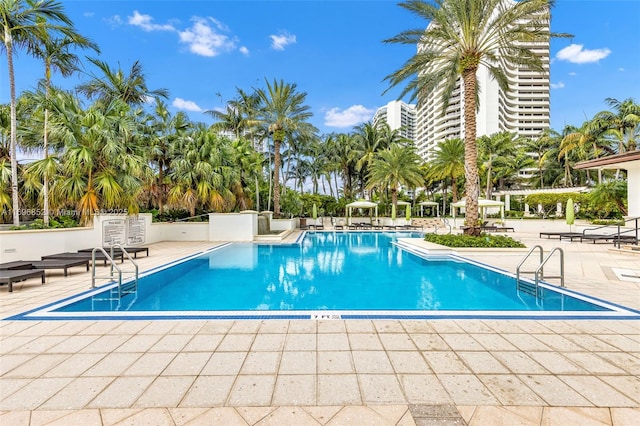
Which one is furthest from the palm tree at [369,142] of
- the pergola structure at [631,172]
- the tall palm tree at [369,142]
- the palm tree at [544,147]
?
the palm tree at [544,147]

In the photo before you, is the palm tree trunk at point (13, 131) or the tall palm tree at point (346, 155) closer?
the palm tree trunk at point (13, 131)

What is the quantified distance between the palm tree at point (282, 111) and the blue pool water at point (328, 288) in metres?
11.7

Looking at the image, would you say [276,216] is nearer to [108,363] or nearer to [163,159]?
[163,159]

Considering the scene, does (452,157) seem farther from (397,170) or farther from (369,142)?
(369,142)

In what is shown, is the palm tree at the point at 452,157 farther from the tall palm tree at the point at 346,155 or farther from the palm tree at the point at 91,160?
the palm tree at the point at 91,160

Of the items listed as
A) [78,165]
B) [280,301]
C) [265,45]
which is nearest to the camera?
[280,301]

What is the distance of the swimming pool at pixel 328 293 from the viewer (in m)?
4.84

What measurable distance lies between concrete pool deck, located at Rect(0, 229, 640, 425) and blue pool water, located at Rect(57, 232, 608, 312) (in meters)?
1.11

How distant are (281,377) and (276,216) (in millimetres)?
19781

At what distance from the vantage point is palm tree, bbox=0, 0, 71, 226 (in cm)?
892

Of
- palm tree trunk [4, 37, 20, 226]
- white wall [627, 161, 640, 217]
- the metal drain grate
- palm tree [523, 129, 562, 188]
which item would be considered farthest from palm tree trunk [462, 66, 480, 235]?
palm tree [523, 129, 562, 188]

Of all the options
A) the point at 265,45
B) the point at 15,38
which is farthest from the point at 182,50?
the point at 15,38

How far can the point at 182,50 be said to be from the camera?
757 inches

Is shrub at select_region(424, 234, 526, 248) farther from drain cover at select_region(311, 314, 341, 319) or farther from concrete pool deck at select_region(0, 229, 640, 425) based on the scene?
drain cover at select_region(311, 314, 341, 319)
